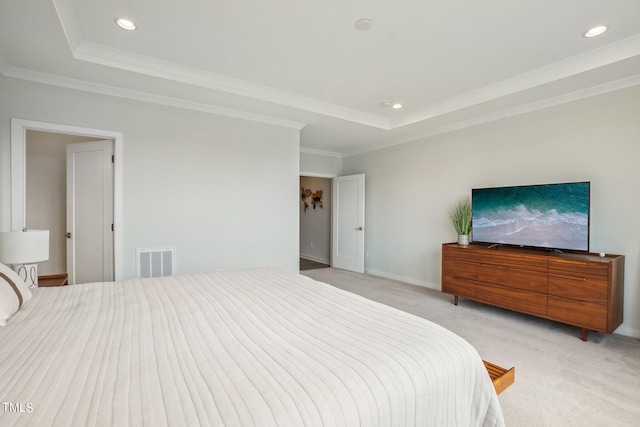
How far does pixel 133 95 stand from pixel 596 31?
4.22m

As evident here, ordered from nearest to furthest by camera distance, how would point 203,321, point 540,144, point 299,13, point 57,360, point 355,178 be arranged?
1. point 57,360
2. point 203,321
3. point 299,13
4. point 540,144
5. point 355,178

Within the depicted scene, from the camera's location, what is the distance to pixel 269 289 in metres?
1.94

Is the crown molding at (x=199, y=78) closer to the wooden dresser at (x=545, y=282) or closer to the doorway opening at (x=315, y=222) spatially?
the wooden dresser at (x=545, y=282)

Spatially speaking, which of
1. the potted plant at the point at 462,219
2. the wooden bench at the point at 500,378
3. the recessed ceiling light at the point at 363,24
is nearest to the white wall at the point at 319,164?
the potted plant at the point at 462,219

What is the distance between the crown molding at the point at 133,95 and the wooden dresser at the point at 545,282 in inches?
118

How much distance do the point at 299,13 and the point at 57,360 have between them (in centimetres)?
234

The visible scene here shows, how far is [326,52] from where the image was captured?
2.62 m

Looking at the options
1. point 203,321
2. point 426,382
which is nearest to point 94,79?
point 203,321

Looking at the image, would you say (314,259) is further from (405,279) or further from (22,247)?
(22,247)

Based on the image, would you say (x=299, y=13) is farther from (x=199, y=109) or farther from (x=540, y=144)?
(x=540, y=144)

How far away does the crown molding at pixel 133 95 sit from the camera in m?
2.77

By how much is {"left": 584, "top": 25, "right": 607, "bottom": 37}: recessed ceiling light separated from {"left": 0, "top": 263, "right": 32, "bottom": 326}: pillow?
406 centimetres

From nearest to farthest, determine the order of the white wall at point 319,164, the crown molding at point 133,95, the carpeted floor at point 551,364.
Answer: the carpeted floor at point 551,364, the crown molding at point 133,95, the white wall at point 319,164

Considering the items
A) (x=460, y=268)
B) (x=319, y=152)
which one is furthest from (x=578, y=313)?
(x=319, y=152)
